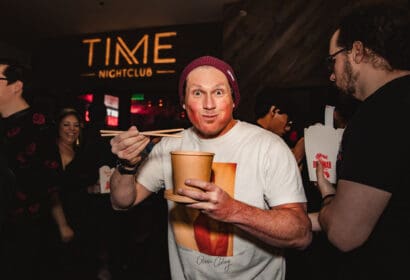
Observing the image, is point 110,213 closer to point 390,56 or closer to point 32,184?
point 32,184

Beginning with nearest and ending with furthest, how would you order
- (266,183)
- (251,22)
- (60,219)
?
(266,183) < (60,219) < (251,22)

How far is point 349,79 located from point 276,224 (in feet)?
3.02

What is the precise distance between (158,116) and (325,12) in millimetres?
4525

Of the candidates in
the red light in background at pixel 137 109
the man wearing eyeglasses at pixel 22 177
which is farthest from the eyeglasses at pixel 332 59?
the red light in background at pixel 137 109

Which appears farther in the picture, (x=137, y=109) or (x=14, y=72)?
(x=137, y=109)

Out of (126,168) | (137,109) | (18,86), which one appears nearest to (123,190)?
(126,168)

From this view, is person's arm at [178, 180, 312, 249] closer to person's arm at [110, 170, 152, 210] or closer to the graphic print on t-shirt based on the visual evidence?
the graphic print on t-shirt

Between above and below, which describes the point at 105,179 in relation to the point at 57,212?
above

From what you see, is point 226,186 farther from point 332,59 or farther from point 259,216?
point 332,59

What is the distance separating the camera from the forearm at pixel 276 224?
1.15 metres

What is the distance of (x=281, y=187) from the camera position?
1355 millimetres

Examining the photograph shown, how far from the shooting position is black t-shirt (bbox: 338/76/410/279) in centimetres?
122

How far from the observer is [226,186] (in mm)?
1494

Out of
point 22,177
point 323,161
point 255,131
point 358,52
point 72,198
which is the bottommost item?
point 72,198
